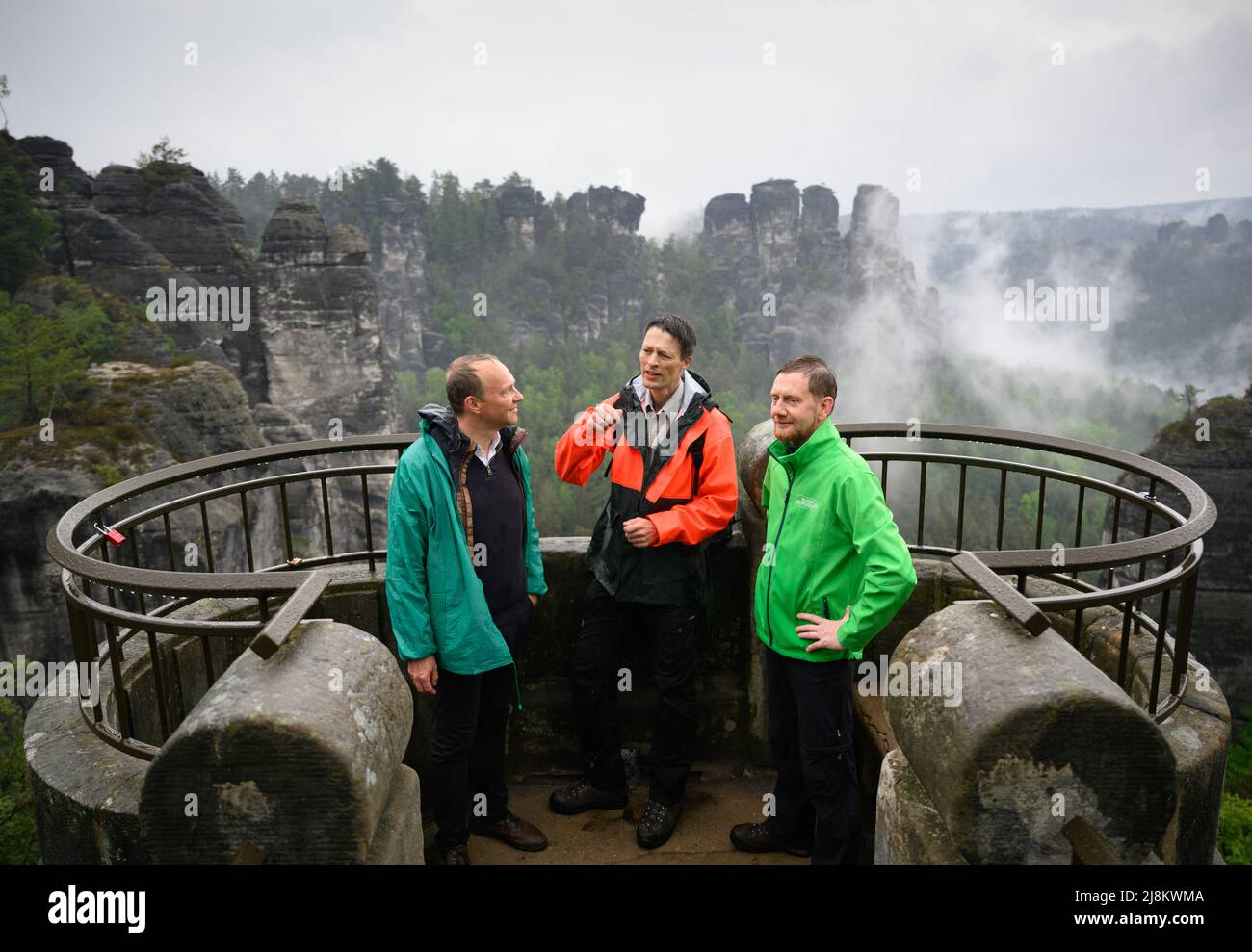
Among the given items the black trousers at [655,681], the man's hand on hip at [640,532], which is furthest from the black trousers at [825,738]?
the man's hand on hip at [640,532]

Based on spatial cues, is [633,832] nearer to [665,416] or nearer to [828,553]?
[828,553]

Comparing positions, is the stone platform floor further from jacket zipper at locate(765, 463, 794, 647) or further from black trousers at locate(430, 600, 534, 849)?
jacket zipper at locate(765, 463, 794, 647)

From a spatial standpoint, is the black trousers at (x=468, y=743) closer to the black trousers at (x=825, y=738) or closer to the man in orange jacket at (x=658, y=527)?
the man in orange jacket at (x=658, y=527)

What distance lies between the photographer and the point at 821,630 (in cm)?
312

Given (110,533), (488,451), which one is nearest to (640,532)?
(488,451)

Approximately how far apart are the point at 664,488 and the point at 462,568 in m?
0.86

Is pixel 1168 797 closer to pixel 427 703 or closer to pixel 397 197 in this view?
pixel 427 703

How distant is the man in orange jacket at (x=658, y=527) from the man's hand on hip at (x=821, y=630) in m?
0.62

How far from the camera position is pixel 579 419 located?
146 inches

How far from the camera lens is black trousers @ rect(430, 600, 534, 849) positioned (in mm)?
3523

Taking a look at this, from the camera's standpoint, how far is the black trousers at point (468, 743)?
11.6ft

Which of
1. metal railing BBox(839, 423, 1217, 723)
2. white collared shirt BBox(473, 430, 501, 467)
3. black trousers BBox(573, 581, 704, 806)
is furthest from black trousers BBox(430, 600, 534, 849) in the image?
metal railing BBox(839, 423, 1217, 723)

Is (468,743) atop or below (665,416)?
below
